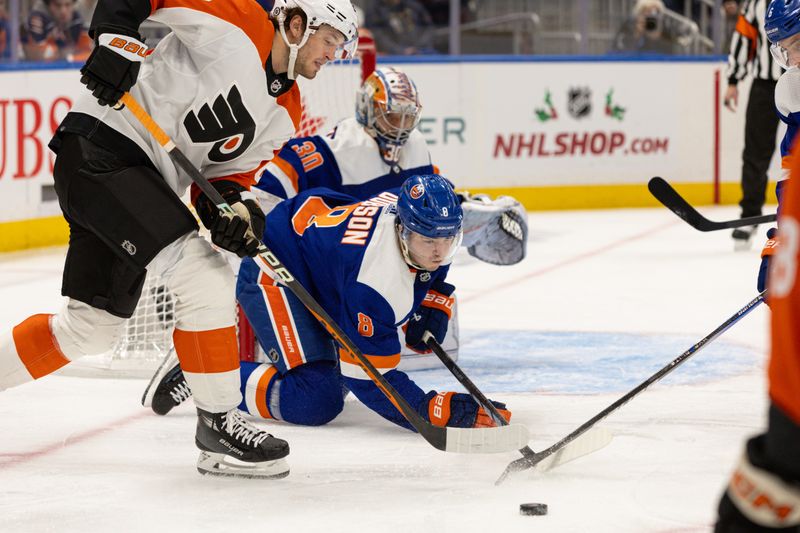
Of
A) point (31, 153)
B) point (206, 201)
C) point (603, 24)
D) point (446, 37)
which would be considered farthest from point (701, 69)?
point (206, 201)

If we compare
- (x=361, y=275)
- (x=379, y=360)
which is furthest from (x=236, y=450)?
(x=361, y=275)

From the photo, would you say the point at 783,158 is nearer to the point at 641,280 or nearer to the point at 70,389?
the point at 70,389

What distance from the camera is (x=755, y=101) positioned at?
19.6 ft

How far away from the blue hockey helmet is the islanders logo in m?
0.77

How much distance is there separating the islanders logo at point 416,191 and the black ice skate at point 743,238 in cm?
341

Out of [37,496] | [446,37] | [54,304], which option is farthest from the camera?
[446,37]

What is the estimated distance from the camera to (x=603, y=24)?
7.39 metres

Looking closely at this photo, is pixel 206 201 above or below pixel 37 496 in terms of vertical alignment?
above

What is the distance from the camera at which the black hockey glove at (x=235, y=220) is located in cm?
228

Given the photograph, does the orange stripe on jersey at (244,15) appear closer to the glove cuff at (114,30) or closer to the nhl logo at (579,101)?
the glove cuff at (114,30)

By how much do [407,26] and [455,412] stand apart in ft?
15.5

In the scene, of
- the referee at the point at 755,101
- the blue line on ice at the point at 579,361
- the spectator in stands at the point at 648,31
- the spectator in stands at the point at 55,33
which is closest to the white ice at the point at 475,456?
the blue line on ice at the point at 579,361

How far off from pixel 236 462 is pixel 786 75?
134 cm

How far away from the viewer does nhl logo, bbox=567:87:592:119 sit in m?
7.29
